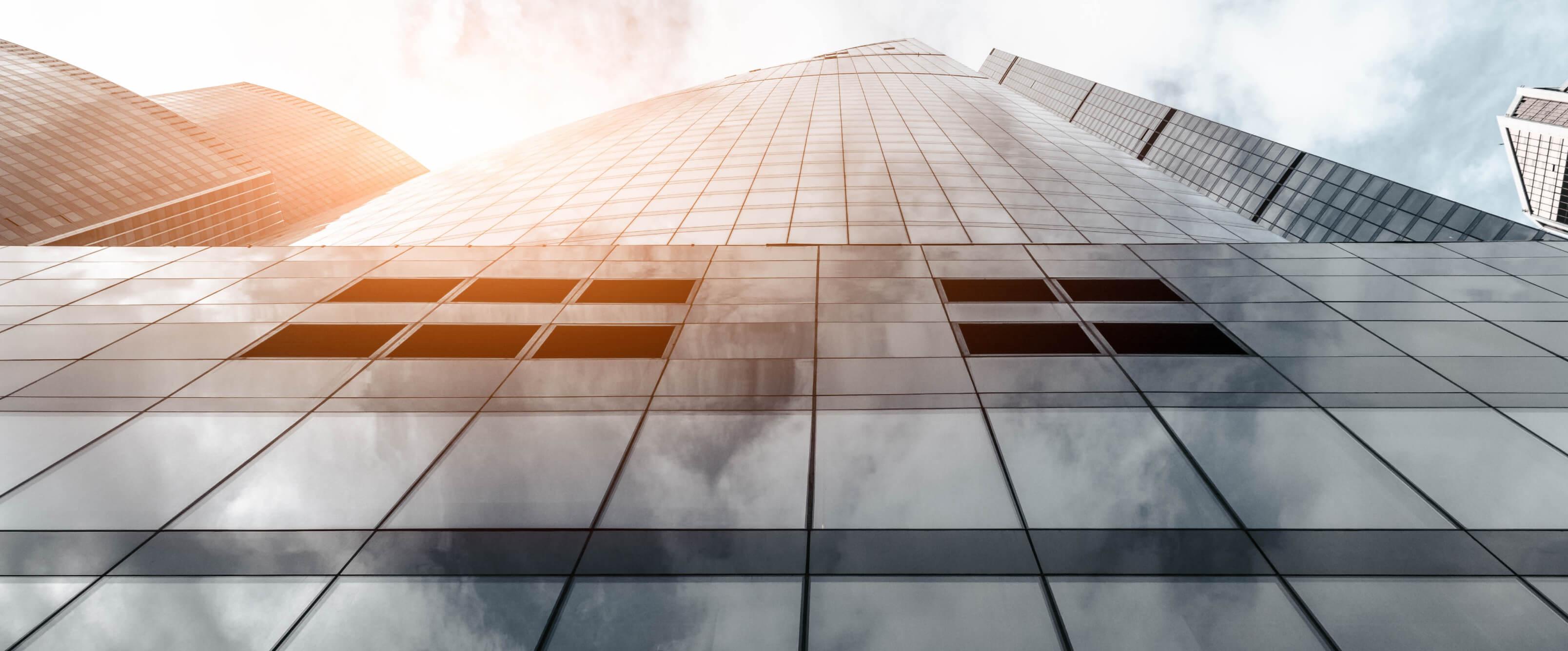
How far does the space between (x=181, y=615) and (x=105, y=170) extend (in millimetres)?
91150

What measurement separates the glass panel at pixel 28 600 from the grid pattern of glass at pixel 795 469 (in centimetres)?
5

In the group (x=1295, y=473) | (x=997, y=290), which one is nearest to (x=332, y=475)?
(x=997, y=290)

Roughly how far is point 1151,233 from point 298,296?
25.3 meters

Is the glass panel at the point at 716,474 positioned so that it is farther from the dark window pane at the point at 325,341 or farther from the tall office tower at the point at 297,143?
the tall office tower at the point at 297,143

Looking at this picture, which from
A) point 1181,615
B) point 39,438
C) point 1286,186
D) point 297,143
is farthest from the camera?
point 297,143

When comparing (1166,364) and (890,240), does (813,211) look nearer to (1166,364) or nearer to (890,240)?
(890,240)

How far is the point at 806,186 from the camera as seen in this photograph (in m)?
25.9

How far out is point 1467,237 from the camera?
5534 centimetres

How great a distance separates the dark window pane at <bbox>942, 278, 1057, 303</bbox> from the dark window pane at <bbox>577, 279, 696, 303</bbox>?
655 cm

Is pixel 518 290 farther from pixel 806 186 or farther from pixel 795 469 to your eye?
pixel 806 186

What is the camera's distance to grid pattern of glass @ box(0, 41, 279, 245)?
2398 inches

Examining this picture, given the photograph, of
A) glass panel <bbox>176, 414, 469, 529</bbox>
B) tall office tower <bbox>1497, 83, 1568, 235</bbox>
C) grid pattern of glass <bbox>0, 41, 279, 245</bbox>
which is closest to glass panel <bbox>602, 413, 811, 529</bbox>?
glass panel <bbox>176, 414, 469, 529</bbox>

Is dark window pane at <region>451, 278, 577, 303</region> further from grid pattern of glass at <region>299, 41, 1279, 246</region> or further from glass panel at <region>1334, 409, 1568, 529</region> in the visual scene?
glass panel at <region>1334, 409, 1568, 529</region>

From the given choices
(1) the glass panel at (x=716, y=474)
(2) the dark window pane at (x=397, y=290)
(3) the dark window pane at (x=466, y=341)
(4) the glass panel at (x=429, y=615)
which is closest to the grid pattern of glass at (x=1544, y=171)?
(1) the glass panel at (x=716, y=474)
